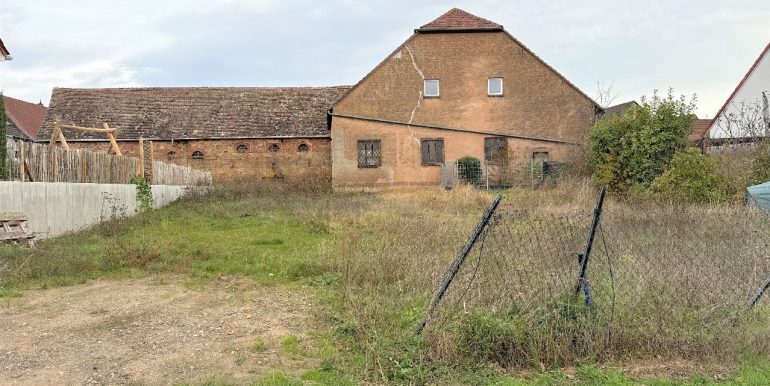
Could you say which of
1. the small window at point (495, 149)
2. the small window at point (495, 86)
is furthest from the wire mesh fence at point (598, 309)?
the small window at point (495, 86)

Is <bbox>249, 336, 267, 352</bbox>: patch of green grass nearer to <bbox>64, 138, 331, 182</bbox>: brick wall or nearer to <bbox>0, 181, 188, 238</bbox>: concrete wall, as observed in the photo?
<bbox>0, 181, 188, 238</bbox>: concrete wall

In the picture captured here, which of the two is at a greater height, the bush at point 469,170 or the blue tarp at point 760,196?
the bush at point 469,170

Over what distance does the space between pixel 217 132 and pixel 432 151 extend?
12834 mm

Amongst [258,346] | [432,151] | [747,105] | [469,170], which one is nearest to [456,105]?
[432,151]

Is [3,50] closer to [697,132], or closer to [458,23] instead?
[458,23]

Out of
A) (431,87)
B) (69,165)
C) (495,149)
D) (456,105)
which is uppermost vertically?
(431,87)

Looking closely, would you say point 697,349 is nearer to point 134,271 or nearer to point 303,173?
point 134,271

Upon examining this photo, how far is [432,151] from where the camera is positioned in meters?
28.4

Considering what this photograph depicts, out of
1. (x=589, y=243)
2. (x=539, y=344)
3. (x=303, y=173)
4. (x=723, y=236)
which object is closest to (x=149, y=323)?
(x=539, y=344)

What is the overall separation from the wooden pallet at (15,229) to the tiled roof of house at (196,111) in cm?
2158

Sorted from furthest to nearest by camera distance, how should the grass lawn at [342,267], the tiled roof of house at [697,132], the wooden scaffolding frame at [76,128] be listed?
the tiled roof of house at [697,132] → the wooden scaffolding frame at [76,128] → the grass lawn at [342,267]

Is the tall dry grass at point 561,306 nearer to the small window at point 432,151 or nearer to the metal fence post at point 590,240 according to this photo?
the metal fence post at point 590,240

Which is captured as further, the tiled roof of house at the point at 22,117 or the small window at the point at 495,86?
the tiled roof of house at the point at 22,117

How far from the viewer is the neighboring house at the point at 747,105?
63.0ft
